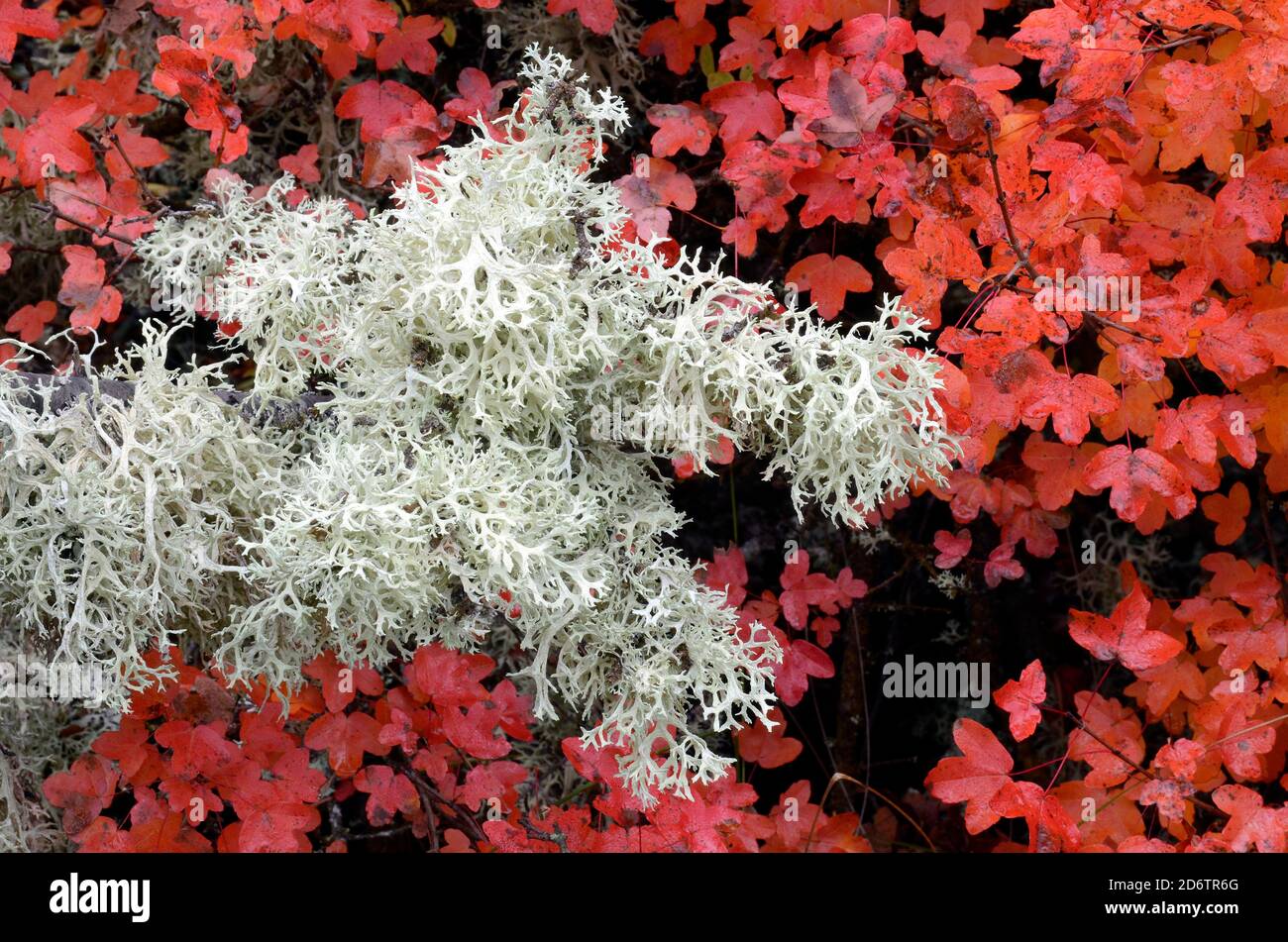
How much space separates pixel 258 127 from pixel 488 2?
548 mm

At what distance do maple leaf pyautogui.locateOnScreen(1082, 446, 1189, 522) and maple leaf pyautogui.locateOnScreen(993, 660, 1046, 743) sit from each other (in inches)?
7.2

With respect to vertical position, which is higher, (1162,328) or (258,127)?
(258,127)

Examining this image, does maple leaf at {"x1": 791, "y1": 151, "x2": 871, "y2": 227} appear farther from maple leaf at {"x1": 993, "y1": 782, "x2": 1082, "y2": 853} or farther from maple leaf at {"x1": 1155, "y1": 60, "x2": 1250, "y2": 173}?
maple leaf at {"x1": 993, "y1": 782, "x2": 1082, "y2": 853}

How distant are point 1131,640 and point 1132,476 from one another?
0.20 meters

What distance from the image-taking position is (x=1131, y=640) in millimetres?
1162

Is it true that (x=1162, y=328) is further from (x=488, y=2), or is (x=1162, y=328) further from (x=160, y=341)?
(x=160, y=341)

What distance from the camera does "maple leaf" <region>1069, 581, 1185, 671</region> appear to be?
1154 mm

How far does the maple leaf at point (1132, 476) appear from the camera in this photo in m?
1.06

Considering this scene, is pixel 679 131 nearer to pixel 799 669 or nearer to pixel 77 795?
pixel 799 669

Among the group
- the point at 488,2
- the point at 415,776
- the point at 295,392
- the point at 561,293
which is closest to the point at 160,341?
the point at 295,392

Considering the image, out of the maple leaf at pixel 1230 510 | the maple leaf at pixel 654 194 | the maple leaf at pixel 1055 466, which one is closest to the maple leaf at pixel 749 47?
the maple leaf at pixel 654 194

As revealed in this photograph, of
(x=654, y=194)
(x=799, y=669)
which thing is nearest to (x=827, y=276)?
(x=654, y=194)

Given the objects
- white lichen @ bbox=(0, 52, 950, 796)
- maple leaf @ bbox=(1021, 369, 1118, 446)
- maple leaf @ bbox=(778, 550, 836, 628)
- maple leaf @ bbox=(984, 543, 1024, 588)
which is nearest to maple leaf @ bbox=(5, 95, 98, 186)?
white lichen @ bbox=(0, 52, 950, 796)
